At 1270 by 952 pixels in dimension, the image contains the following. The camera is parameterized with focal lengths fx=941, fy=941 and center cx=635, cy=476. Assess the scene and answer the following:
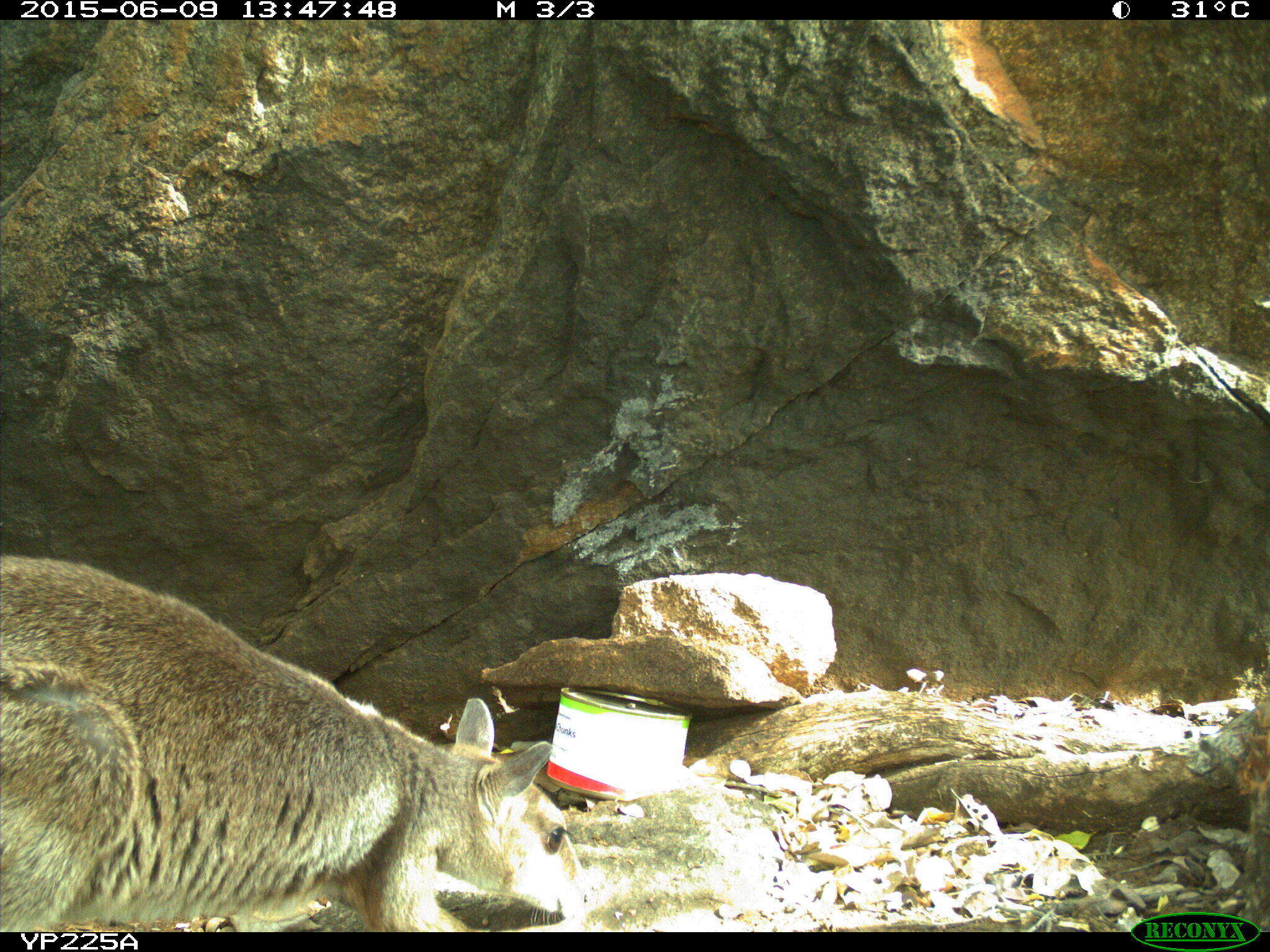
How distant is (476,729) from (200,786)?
1.06m

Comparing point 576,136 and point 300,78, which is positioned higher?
point 300,78

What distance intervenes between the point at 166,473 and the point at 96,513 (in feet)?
1.30

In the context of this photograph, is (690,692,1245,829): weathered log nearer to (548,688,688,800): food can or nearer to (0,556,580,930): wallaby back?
(548,688,688,800): food can

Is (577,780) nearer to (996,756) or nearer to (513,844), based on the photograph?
(513,844)

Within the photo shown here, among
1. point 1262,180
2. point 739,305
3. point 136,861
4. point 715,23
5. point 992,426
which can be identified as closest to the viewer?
point 136,861

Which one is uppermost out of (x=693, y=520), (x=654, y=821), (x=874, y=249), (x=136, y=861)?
(x=874, y=249)

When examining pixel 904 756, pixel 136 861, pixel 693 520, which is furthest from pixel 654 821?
pixel 136 861

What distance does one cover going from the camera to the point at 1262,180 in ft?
12.4

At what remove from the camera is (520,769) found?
3.29 m

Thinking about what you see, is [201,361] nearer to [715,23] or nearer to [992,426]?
[715,23]

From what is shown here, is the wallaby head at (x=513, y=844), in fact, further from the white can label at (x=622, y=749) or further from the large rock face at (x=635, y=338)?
the large rock face at (x=635, y=338)
